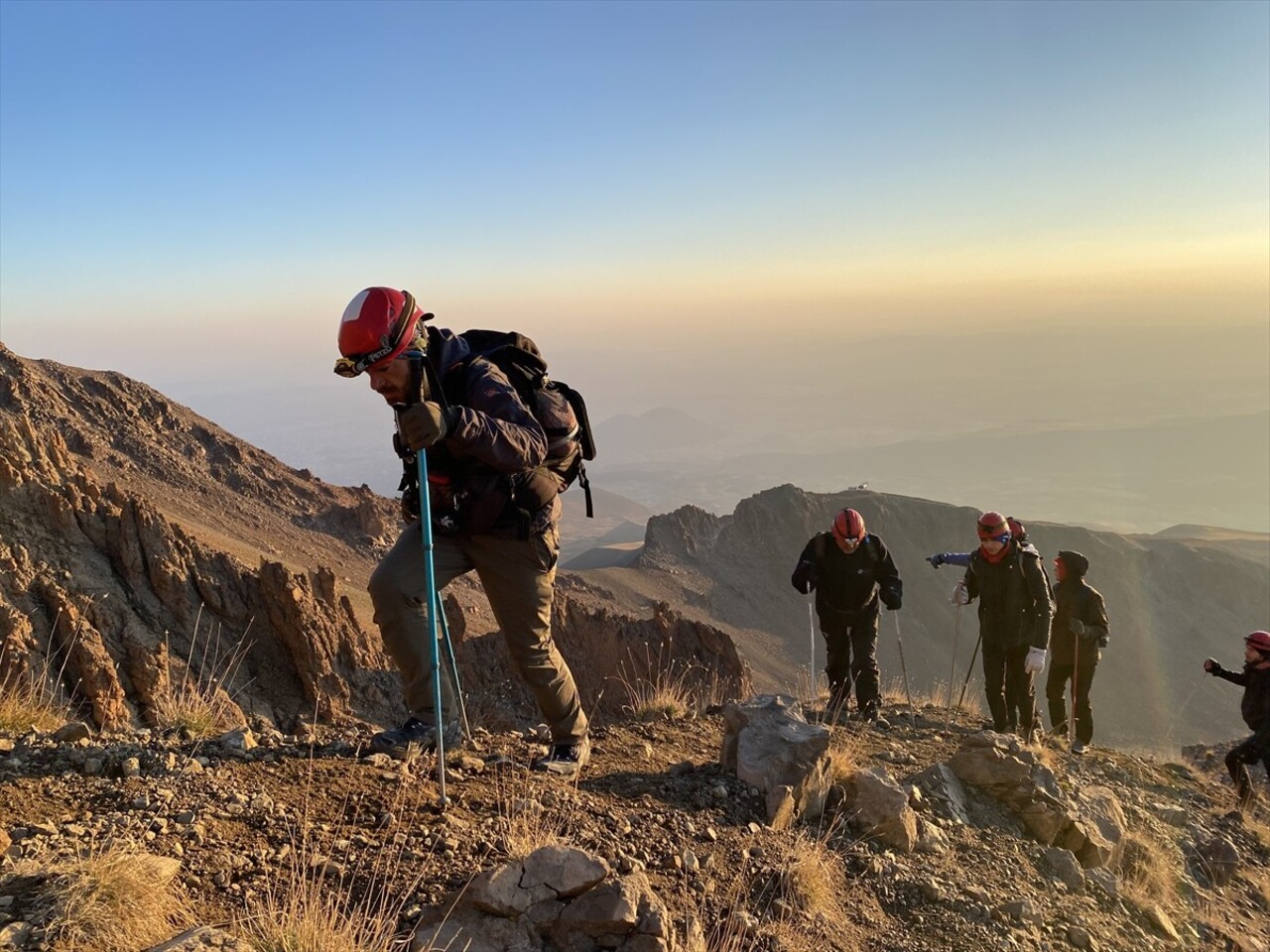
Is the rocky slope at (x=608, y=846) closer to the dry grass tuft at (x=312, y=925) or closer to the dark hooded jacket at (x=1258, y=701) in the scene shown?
the dry grass tuft at (x=312, y=925)

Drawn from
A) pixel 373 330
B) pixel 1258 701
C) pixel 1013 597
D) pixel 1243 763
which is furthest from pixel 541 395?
pixel 1243 763

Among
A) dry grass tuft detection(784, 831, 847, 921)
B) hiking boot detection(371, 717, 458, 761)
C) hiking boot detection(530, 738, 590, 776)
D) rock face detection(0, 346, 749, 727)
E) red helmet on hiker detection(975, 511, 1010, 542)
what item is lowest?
rock face detection(0, 346, 749, 727)

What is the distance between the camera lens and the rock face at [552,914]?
8.88 feet

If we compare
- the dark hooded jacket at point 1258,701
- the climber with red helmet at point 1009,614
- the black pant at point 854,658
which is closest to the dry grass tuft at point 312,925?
the black pant at point 854,658

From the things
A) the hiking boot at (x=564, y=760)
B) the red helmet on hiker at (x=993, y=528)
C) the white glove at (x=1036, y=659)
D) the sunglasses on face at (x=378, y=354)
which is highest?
the sunglasses on face at (x=378, y=354)

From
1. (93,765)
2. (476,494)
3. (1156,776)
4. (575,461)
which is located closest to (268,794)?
(93,765)

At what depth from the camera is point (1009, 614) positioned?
24.3 ft

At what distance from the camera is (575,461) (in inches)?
154

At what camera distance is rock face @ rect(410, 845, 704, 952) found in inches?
107

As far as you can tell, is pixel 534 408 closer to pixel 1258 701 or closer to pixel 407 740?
pixel 407 740

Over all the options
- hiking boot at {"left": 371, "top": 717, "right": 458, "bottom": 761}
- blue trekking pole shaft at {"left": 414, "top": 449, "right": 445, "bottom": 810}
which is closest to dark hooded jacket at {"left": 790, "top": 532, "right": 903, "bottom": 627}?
hiking boot at {"left": 371, "top": 717, "right": 458, "bottom": 761}

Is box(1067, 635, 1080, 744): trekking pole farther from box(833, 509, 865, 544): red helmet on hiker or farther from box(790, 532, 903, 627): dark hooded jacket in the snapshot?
box(833, 509, 865, 544): red helmet on hiker

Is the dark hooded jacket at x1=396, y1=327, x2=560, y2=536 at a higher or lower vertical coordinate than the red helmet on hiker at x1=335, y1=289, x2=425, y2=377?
lower

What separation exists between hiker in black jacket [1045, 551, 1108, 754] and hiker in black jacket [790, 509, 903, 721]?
8.02 ft
